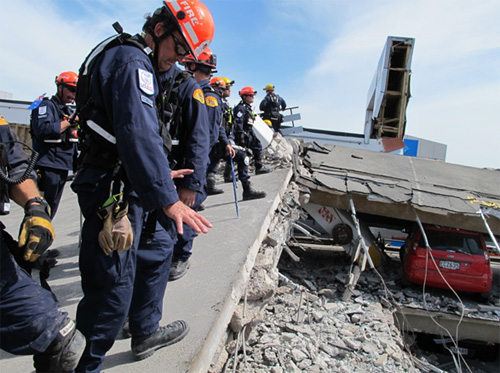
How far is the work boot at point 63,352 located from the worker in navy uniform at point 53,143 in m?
2.60

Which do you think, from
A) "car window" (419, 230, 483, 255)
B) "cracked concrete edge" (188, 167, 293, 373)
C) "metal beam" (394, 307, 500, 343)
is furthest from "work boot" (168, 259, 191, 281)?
"car window" (419, 230, 483, 255)

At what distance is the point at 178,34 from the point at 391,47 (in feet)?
27.7

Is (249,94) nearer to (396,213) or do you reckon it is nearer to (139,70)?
(396,213)

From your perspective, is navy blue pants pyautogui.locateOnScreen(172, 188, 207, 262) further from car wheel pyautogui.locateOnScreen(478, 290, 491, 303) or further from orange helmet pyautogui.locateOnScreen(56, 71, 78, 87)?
car wheel pyautogui.locateOnScreen(478, 290, 491, 303)

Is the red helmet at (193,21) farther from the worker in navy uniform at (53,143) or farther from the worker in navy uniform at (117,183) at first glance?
the worker in navy uniform at (53,143)

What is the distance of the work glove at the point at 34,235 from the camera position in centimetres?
→ 140

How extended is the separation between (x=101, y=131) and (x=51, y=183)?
2.55m

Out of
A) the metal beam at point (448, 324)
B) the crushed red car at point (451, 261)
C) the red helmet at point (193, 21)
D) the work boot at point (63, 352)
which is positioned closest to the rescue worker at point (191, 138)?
the red helmet at point (193, 21)

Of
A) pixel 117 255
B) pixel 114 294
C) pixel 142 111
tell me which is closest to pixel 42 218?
pixel 117 255

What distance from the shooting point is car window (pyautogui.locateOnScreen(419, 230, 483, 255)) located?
25.6 ft

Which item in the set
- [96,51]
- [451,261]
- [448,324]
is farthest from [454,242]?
[96,51]

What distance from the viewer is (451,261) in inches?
305

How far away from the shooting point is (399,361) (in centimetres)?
482

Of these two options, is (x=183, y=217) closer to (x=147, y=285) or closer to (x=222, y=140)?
(x=147, y=285)
